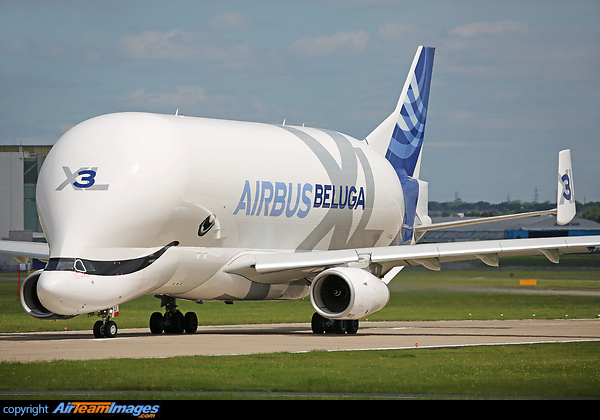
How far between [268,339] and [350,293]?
245cm

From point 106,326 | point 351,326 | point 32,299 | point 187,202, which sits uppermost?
point 187,202

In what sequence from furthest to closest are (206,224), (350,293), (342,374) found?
1. (206,224)
2. (350,293)
3. (342,374)

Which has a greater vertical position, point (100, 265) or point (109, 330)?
point (100, 265)

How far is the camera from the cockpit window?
22.8 metres

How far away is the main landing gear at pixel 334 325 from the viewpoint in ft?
92.6

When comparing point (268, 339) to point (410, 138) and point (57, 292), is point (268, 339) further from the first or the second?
point (410, 138)

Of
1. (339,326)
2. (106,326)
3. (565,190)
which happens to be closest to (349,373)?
(106,326)

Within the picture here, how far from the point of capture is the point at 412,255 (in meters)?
26.9

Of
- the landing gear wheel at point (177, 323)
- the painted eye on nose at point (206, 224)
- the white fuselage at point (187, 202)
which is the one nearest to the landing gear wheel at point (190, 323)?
the landing gear wheel at point (177, 323)

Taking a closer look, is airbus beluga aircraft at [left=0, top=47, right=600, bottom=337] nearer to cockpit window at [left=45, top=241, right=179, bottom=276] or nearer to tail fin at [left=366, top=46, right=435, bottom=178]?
cockpit window at [left=45, top=241, right=179, bottom=276]

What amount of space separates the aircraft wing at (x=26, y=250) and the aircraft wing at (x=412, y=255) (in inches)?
215

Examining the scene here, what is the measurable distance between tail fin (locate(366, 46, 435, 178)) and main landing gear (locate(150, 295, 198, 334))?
36.5 feet
